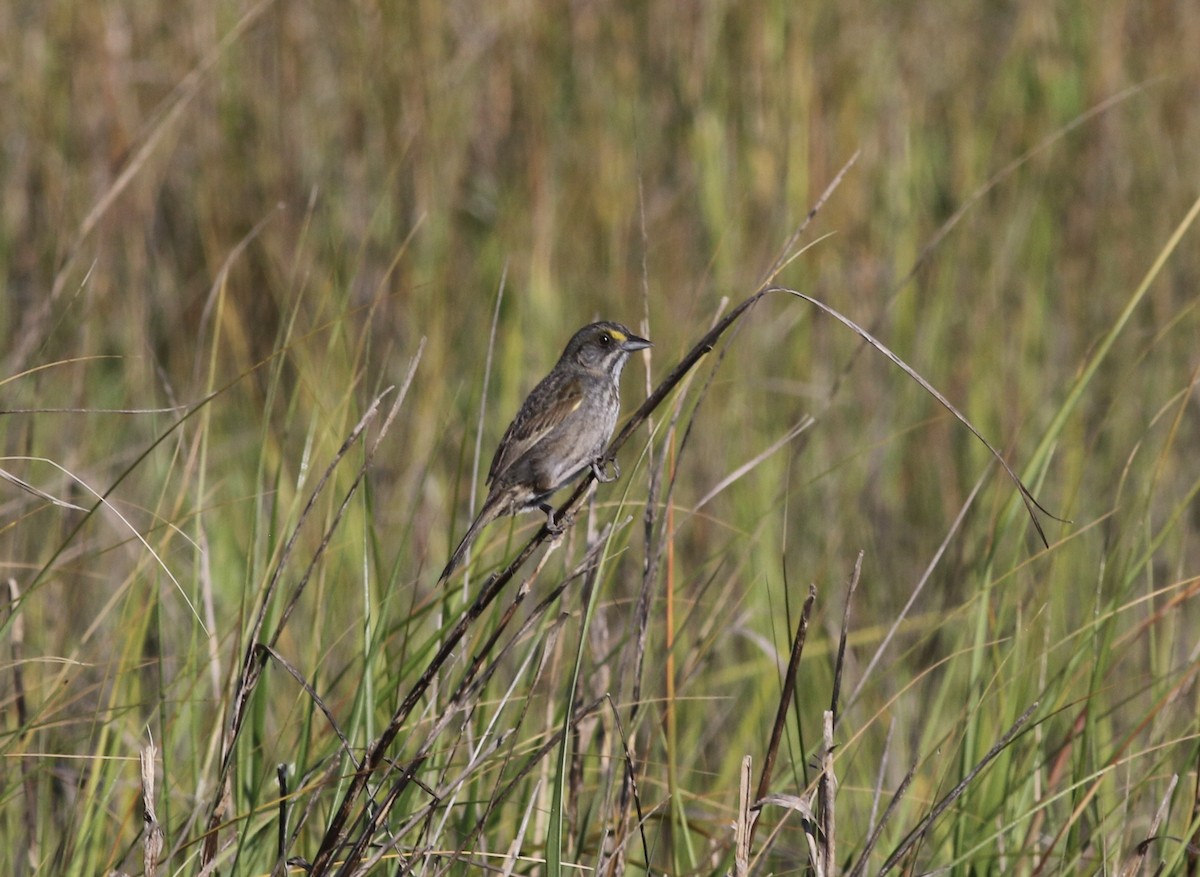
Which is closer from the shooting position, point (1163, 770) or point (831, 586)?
point (1163, 770)

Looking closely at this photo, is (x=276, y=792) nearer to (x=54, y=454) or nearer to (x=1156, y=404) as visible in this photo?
(x=54, y=454)

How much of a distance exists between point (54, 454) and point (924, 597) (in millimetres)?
2984

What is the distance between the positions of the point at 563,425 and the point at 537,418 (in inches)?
3.2

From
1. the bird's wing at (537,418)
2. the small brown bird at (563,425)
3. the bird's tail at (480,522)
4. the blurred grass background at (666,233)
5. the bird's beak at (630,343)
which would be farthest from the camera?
the blurred grass background at (666,233)

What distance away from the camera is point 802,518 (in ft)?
17.3

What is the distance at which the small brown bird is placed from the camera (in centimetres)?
387

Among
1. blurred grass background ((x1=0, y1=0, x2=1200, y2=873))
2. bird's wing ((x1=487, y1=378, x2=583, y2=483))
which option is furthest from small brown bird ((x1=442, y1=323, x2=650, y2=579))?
blurred grass background ((x1=0, y1=0, x2=1200, y2=873))

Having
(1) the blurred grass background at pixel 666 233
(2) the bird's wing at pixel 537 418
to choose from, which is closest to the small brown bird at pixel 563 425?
(2) the bird's wing at pixel 537 418

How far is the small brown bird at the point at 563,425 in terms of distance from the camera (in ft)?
12.7

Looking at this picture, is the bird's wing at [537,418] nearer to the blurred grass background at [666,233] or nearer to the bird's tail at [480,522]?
the bird's tail at [480,522]

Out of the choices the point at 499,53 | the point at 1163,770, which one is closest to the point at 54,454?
the point at 499,53

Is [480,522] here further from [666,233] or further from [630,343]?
[666,233]

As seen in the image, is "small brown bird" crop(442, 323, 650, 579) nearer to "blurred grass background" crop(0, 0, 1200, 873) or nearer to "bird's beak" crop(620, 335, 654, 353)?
"bird's beak" crop(620, 335, 654, 353)

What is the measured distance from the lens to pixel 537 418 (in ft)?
13.5
